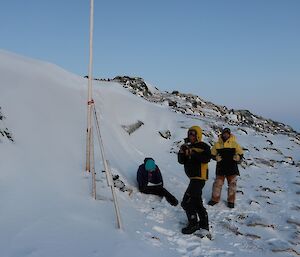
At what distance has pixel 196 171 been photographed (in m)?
9.94

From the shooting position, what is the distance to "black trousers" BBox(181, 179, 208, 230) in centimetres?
968

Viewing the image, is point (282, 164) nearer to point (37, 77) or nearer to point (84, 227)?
point (37, 77)

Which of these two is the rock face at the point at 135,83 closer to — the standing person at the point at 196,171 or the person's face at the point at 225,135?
the person's face at the point at 225,135

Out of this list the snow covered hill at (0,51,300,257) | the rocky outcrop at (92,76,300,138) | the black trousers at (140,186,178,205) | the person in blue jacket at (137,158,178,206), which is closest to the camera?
the snow covered hill at (0,51,300,257)

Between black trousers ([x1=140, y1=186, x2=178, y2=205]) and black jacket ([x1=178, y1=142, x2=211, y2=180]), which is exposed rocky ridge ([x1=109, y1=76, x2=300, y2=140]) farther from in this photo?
black jacket ([x1=178, y1=142, x2=211, y2=180])

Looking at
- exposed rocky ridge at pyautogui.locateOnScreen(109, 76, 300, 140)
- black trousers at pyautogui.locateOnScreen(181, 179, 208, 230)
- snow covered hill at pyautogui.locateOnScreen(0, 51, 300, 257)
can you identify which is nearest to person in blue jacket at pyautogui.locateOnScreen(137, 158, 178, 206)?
snow covered hill at pyautogui.locateOnScreen(0, 51, 300, 257)

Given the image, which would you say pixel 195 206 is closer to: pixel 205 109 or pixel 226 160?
pixel 226 160

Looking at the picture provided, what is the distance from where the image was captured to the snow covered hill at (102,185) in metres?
7.99

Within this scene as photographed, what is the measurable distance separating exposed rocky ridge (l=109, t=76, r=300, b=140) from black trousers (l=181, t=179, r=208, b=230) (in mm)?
16077

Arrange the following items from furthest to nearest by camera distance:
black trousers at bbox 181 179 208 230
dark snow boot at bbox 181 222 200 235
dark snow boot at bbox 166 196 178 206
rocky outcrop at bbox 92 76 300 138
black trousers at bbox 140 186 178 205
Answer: rocky outcrop at bbox 92 76 300 138 < black trousers at bbox 140 186 178 205 < dark snow boot at bbox 166 196 178 206 < black trousers at bbox 181 179 208 230 < dark snow boot at bbox 181 222 200 235

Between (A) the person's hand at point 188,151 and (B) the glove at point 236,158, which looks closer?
(A) the person's hand at point 188,151

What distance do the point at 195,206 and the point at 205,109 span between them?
21397 millimetres

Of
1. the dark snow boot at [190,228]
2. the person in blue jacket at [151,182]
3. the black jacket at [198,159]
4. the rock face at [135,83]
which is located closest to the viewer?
the dark snow boot at [190,228]

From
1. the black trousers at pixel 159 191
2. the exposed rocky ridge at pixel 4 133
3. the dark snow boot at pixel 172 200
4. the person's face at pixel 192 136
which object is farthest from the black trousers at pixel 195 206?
the exposed rocky ridge at pixel 4 133
